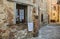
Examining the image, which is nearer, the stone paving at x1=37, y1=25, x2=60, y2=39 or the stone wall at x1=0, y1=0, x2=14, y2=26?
the stone wall at x1=0, y1=0, x2=14, y2=26

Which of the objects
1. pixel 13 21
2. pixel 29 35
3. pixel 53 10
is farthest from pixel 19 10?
pixel 53 10

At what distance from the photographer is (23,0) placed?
829 centimetres

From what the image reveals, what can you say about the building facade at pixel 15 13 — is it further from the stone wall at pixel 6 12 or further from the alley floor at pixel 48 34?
the alley floor at pixel 48 34

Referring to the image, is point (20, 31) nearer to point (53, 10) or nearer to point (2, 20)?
point (2, 20)

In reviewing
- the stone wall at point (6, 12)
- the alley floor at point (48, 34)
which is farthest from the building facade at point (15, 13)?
the alley floor at point (48, 34)

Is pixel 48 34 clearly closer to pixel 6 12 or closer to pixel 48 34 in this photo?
pixel 48 34

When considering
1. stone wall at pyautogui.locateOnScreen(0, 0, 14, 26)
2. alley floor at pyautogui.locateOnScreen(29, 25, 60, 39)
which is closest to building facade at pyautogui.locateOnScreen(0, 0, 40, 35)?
stone wall at pyautogui.locateOnScreen(0, 0, 14, 26)

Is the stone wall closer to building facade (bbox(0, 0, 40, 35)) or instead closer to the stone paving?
building facade (bbox(0, 0, 40, 35))

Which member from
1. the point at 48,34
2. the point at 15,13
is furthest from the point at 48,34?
the point at 15,13

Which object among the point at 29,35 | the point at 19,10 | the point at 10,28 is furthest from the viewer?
the point at 29,35

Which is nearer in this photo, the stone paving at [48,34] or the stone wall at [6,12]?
the stone wall at [6,12]

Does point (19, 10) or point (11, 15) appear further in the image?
point (19, 10)

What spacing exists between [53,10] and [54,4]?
3.87 feet

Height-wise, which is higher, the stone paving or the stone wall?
the stone wall
